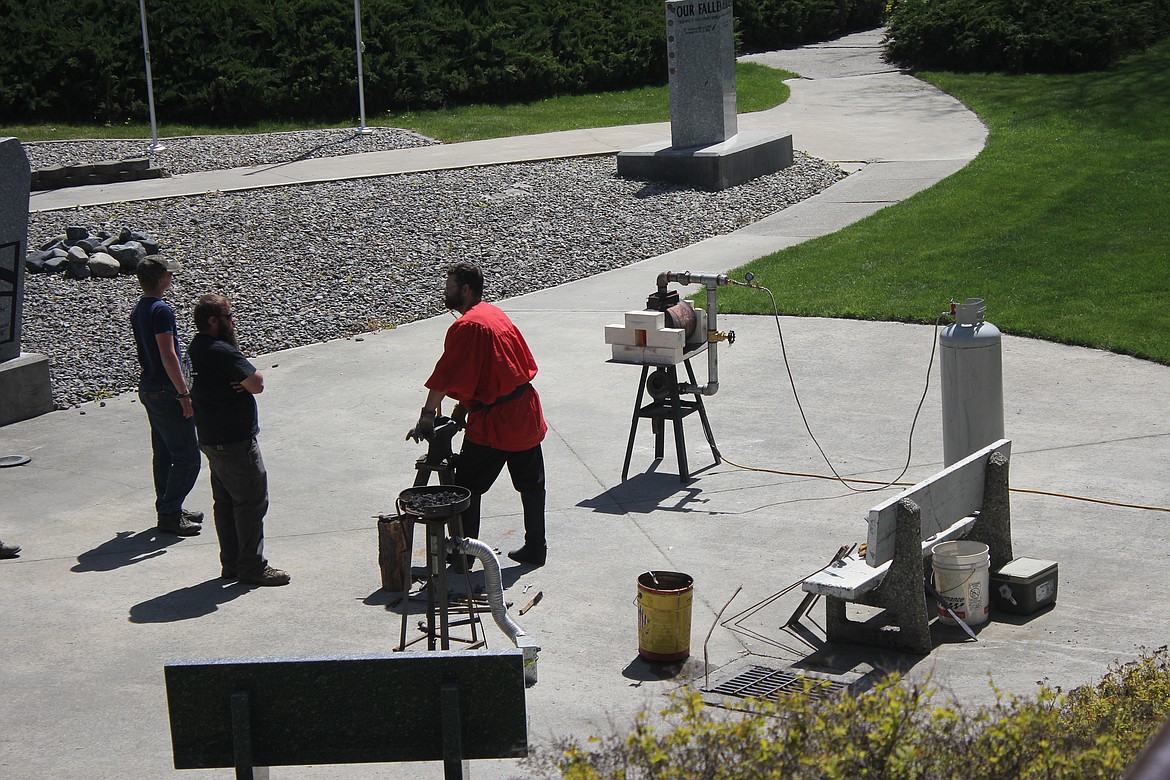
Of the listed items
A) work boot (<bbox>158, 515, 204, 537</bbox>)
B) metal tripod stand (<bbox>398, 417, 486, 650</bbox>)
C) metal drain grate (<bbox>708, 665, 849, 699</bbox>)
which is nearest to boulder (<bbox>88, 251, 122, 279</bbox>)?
work boot (<bbox>158, 515, 204, 537</bbox>)

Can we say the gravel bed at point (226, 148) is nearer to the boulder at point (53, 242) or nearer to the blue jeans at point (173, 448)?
the boulder at point (53, 242)

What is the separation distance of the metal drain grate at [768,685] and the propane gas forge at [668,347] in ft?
9.65

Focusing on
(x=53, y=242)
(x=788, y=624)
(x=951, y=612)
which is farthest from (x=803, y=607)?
(x=53, y=242)

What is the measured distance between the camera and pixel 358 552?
7980 mm

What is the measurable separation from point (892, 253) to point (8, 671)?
11790mm

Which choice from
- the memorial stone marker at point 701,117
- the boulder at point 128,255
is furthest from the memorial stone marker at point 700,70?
the boulder at point 128,255

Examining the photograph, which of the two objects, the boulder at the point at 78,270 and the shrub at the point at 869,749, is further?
the boulder at the point at 78,270

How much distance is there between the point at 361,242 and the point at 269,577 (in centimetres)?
866

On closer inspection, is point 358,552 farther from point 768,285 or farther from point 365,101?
point 365,101

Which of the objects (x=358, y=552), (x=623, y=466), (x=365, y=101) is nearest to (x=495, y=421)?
(x=358, y=552)

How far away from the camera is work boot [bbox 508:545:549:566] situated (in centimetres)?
770

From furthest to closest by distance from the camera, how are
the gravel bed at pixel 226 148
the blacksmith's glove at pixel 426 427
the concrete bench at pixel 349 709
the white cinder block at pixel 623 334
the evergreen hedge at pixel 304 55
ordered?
the evergreen hedge at pixel 304 55 → the gravel bed at pixel 226 148 → the white cinder block at pixel 623 334 → the blacksmith's glove at pixel 426 427 → the concrete bench at pixel 349 709

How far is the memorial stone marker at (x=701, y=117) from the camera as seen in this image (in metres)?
19.1

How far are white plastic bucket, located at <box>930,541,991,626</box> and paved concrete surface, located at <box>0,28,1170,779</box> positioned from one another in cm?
12
